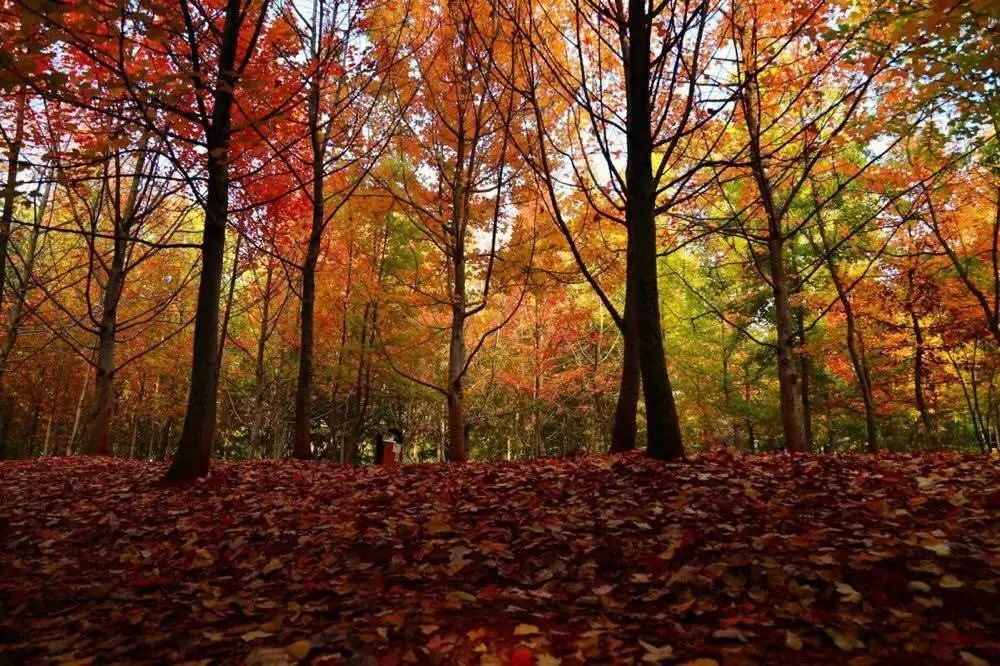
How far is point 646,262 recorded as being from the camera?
559 cm

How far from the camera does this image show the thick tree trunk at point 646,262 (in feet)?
18.0

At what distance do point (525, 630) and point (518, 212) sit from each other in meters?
9.54

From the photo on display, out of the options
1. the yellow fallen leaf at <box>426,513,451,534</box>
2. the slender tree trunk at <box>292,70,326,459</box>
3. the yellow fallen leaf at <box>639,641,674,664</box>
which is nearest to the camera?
the yellow fallen leaf at <box>639,641,674,664</box>

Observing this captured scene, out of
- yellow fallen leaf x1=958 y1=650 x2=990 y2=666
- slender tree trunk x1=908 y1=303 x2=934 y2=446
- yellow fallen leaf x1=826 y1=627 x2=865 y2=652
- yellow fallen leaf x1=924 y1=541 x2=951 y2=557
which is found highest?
slender tree trunk x1=908 y1=303 x2=934 y2=446

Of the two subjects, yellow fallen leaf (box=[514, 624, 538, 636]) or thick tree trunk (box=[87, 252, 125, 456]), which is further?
thick tree trunk (box=[87, 252, 125, 456])

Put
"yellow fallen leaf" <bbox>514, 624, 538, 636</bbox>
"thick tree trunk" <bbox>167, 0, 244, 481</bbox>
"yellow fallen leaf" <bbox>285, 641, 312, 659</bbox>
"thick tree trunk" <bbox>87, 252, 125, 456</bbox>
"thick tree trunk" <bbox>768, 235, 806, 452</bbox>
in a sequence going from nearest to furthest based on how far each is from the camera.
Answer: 1. "yellow fallen leaf" <bbox>285, 641, 312, 659</bbox>
2. "yellow fallen leaf" <bbox>514, 624, 538, 636</bbox>
3. "thick tree trunk" <bbox>167, 0, 244, 481</bbox>
4. "thick tree trunk" <bbox>768, 235, 806, 452</bbox>
5. "thick tree trunk" <bbox>87, 252, 125, 456</bbox>

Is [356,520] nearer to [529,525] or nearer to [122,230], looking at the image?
[529,525]

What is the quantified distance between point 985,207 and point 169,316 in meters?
27.9

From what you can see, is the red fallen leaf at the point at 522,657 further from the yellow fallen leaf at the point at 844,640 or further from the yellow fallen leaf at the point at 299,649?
the yellow fallen leaf at the point at 844,640

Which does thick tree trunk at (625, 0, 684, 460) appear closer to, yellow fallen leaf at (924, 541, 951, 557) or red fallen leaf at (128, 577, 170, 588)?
yellow fallen leaf at (924, 541, 951, 557)

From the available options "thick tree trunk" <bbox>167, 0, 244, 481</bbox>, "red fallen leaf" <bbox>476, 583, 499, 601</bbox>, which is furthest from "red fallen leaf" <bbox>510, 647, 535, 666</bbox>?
"thick tree trunk" <bbox>167, 0, 244, 481</bbox>

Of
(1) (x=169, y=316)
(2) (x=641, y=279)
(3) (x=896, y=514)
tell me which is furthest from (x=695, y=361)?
(1) (x=169, y=316)

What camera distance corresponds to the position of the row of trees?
5.59 metres

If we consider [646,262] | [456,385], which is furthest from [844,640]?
[456,385]
